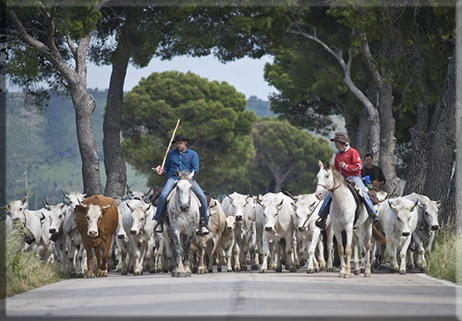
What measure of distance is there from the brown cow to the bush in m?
1.66

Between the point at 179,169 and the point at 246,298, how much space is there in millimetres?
7750

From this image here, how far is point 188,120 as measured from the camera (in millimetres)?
76188

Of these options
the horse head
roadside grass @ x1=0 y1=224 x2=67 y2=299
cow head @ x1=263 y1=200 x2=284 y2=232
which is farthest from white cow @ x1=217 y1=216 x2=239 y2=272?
roadside grass @ x1=0 y1=224 x2=67 y2=299

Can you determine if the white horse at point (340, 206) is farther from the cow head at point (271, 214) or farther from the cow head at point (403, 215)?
the cow head at point (271, 214)

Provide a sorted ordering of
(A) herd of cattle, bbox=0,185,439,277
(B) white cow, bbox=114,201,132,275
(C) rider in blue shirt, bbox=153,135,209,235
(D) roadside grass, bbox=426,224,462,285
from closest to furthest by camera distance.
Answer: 1. (D) roadside grass, bbox=426,224,462,285
2. (C) rider in blue shirt, bbox=153,135,209,235
3. (A) herd of cattle, bbox=0,185,439,277
4. (B) white cow, bbox=114,201,132,275

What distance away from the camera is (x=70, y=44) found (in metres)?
31.0

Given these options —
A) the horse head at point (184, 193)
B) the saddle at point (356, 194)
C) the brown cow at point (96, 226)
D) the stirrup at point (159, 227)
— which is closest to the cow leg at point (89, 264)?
the brown cow at point (96, 226)

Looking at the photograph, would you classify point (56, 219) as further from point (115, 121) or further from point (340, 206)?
point (115, 121)

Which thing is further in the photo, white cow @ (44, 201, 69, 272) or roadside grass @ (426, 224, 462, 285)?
white cow @ (44, 201, 69, 272)

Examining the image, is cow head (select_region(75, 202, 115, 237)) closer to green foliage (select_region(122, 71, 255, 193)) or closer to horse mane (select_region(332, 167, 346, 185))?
horse mane (select_region(332, 167, 346, 185))

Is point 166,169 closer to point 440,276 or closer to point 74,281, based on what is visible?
point 74,281

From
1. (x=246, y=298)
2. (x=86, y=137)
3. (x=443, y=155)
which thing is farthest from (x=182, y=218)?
(x=86, y=137)

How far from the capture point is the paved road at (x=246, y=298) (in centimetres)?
1205

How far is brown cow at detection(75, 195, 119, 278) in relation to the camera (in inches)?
829
